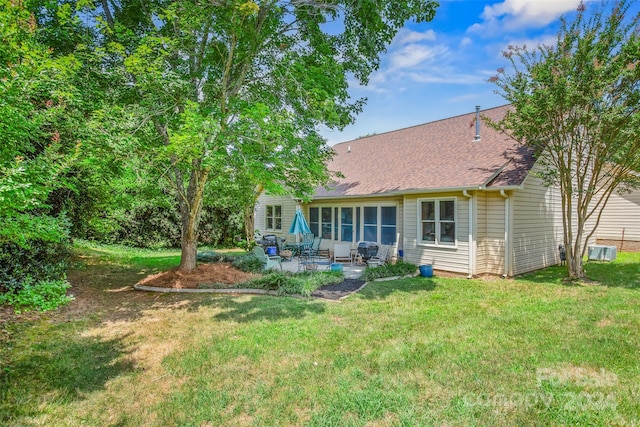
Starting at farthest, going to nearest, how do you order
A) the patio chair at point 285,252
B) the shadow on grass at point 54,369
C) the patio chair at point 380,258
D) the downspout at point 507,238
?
the patio chair at point 285,252
the patio chair at point 380,258
the downspout at point 507,238
the shadow on grass at point 54,369

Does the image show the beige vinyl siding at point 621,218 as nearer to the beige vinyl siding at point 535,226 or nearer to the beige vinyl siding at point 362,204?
the beige vinyl siding at point 535,226

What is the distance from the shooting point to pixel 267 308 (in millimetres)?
6844

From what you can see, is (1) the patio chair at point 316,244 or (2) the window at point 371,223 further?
(1) the patio chair at point 316,244

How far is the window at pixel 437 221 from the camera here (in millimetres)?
10461

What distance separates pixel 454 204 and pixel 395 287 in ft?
11.8

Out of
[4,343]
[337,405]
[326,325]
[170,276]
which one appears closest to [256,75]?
[170,276]

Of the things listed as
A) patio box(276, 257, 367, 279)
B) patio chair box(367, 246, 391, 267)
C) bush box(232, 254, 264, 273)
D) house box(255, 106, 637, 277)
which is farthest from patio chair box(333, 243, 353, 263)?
bush box(232, 254, 264, 273)

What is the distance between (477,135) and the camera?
12219mm

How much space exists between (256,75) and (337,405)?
9.28 meters

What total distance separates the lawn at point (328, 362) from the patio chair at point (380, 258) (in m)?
3.88

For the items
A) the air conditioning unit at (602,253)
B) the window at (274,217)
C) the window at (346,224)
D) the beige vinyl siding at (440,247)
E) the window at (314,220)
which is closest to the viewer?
the beige vinyl siding at (440,247)

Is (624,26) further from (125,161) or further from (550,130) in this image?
(125,161)

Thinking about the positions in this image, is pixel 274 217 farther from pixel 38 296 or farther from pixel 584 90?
pixel 38 296

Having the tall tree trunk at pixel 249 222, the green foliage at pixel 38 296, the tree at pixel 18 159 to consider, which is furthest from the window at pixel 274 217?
the green foliage at pixel 38 296
